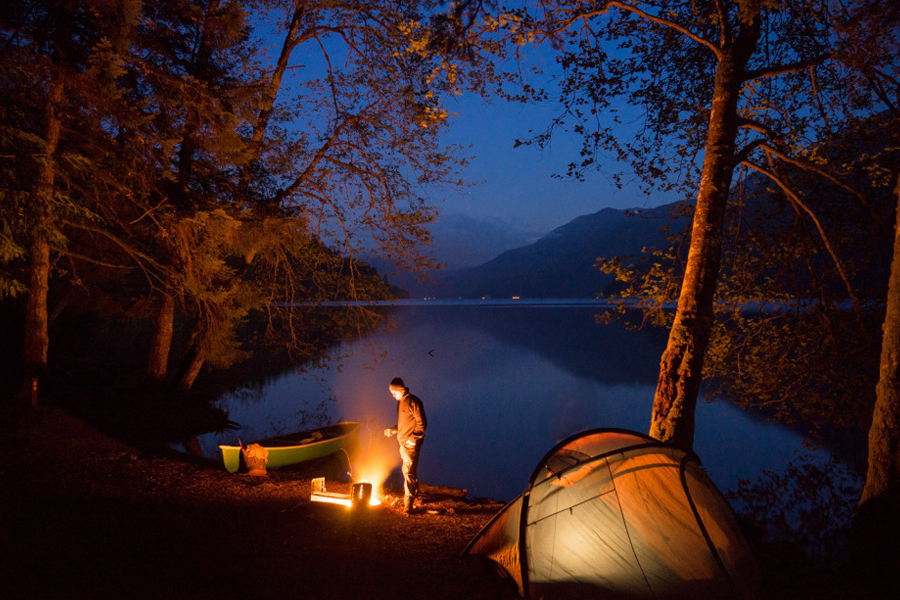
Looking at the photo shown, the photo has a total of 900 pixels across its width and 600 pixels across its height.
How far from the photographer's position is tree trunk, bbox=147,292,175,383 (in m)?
12.0

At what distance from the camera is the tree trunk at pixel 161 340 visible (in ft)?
39.4

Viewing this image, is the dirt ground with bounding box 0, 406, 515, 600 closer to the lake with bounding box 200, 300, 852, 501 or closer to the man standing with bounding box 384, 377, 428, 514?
the man standing with bounding box 384, 377, 428, 514

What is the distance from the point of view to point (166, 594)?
3.74 metres

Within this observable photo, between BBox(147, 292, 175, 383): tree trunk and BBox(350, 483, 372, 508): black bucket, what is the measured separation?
8699mm

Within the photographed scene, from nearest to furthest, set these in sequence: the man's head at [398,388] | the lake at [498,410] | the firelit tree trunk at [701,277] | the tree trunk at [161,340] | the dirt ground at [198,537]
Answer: the dirt ground at [198,537]
the firelit tree trunk at [701,277]
the man's head at [398,388]
the tree trunk at [161,340]
the lake at [498,410]

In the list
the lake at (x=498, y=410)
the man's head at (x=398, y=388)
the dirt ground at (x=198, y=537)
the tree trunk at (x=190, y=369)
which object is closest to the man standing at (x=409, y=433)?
the man's head at (x=398, y=388)

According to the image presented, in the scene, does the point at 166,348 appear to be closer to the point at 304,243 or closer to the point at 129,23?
the point at 304,243

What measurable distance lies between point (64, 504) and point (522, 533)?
18.0 feet

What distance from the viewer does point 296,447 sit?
10.3 metres

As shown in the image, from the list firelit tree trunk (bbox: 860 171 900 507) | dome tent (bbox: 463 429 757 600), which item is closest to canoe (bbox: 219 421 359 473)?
dome tent (bbox: 463 429 757 600)

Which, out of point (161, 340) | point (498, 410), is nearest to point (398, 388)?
point (161, 340)

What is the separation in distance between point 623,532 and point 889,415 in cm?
303

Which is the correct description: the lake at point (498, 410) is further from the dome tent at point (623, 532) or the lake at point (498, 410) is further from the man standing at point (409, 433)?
the dome tent at point (623, 532)

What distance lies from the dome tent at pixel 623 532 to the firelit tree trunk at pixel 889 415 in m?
1.54
